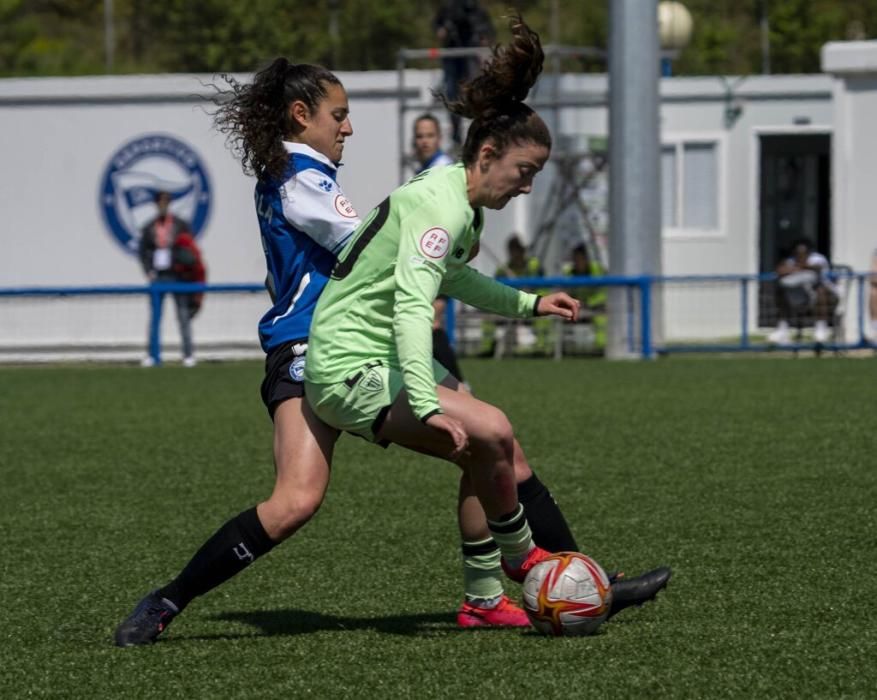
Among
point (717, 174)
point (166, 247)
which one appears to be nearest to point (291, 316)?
point (166, 247)

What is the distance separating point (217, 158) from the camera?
2023cm

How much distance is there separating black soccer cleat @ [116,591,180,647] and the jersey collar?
1352 millimetres

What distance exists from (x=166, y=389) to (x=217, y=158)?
18.4 ft

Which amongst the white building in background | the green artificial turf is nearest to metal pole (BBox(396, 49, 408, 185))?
the white building in background

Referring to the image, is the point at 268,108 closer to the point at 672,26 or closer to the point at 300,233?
the point at 300,233

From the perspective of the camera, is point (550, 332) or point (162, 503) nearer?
point (162, 503)

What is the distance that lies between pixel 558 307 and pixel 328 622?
121cm

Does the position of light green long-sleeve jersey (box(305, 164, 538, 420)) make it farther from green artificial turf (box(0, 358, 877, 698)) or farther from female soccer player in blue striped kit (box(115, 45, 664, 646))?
green artificial turf (box(0, 358, 877, 698))

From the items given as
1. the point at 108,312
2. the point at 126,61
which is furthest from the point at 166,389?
the point at 126,61

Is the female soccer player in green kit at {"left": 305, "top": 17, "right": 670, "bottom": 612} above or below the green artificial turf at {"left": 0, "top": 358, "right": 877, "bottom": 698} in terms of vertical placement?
above

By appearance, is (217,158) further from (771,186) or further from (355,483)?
(355,483)

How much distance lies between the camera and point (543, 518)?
5.38m

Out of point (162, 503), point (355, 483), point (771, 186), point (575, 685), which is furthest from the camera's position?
point (771, 186)

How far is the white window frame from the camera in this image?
22.7 meters
